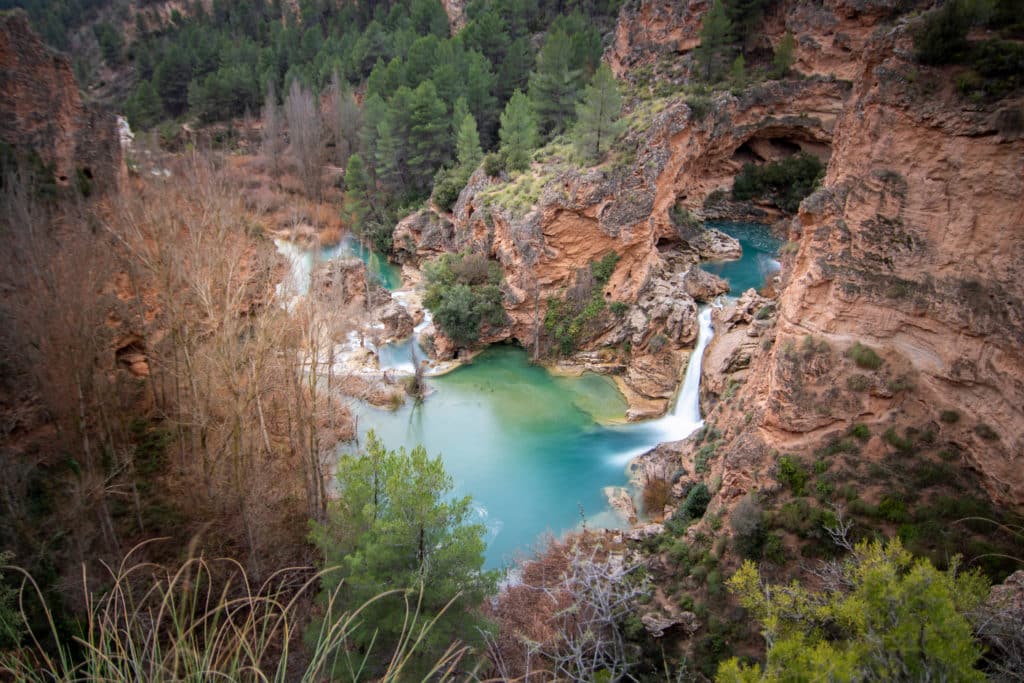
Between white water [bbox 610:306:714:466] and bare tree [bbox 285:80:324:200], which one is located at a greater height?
bare tree [bbox 285:80:324:200]

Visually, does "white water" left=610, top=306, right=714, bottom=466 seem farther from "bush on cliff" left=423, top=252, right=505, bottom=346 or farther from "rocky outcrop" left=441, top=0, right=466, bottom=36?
"rocky outcrop" left=441, top=0, right=466, bottom=36

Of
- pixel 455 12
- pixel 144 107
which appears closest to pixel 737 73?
pixel 455 12

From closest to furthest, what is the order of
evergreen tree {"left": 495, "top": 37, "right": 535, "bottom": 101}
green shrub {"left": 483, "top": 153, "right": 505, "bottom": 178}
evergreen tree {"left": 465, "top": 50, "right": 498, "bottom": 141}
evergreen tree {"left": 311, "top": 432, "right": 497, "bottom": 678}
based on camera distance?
evergreen tree {"left": 311, "top": 432, "right": 497, "bottom": 678} < green shrub {"left": 483, "top": 153, "right": 505, "bottom": 178} < evergreen tree {"left": 465, "top": 50, "right": 498, "bottom": 141} < evergreen tree {"left": 495, "top": 37, "right": 535, "bottom": 101}

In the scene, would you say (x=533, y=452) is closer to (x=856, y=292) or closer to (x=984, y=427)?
(x=856, y=292)

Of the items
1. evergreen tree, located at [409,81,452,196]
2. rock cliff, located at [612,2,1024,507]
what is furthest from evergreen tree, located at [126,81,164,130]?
rock cliff, located at [612,2,1024,507]

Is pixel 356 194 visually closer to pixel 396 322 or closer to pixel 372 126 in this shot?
pixel 372 126

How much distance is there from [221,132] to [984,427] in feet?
201

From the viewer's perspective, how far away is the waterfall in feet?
74.0

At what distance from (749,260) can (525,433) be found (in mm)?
17418

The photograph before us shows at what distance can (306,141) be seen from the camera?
46250 mm

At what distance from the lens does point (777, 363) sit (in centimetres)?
1449

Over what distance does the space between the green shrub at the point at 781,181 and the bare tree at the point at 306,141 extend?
101ft

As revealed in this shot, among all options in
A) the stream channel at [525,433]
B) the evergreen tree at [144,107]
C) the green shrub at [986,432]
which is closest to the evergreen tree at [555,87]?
the stream channel at [525,433]

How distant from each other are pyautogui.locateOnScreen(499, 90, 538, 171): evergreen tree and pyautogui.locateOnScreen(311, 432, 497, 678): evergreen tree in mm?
23180
